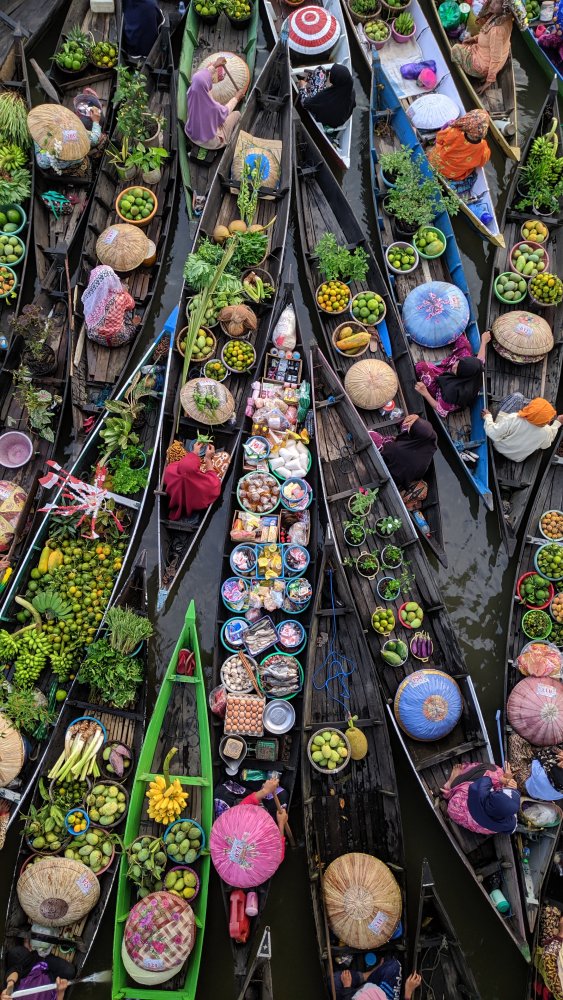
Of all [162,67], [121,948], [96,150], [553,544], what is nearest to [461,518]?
[553,544]

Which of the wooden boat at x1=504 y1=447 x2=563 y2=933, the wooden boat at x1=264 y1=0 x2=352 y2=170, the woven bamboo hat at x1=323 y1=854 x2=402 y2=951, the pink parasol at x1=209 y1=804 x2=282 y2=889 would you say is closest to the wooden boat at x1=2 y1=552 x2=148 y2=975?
the pink parasol at x1=209 y1=804 x2=282 y2=889

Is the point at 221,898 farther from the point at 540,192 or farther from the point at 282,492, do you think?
the point at 540,192

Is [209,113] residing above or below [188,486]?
above

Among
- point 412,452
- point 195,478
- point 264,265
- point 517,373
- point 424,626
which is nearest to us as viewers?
point 195,478

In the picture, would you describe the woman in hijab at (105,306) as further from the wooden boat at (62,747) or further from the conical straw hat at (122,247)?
the wooden boat at (62,747)

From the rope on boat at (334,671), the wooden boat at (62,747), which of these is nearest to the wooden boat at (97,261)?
the wooden boat at (62,747)

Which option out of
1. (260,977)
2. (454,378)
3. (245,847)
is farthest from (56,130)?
(260,977)

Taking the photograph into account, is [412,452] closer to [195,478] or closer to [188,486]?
[195,478]
